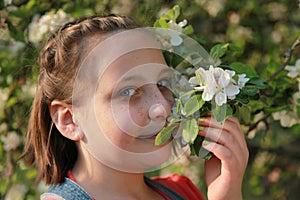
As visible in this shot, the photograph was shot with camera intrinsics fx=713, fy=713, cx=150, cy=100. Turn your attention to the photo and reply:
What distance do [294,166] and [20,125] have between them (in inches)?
67.6

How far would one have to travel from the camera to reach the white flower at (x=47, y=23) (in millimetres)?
2119

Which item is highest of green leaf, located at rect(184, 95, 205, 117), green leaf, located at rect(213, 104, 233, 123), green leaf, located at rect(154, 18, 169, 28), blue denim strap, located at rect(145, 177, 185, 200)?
green leaf, located at rect(184, 95, 205, 117)

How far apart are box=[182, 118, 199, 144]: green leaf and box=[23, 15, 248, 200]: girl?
48mm

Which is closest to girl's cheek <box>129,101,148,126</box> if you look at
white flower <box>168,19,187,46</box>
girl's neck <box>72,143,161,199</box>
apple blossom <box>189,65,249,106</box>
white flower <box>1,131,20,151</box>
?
apple blossom <box>189,65,249,106</box>

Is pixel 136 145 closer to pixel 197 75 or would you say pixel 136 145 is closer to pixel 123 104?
pixel 123 104

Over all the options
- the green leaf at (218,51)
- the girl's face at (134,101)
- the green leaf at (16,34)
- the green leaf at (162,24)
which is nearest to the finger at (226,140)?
the girl's face at (134,101)

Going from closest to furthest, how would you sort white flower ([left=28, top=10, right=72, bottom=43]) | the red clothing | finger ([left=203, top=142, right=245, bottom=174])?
1. finger ([left=203, top=142, right=245, bottom=174])
2. the red clothing
3. white flower ([left=28, top=10, right=72, bottom=43])

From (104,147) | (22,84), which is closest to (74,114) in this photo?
(104,147)

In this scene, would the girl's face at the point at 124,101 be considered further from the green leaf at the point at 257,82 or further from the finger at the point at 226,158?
the green leaf at the point at 257,82

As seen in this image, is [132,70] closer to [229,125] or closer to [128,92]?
[128,92]

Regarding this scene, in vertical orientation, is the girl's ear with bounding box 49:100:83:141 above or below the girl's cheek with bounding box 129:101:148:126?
below

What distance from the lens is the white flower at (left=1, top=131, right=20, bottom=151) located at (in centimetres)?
239

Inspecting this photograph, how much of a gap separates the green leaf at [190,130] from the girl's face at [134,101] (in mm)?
49

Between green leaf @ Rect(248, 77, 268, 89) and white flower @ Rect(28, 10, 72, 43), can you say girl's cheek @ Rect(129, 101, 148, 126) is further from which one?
white flower @ Rect(28, 10, 72, 43)
